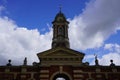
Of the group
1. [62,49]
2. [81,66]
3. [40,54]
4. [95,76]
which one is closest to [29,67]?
[40,54]

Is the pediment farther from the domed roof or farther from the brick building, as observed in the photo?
the domed roof

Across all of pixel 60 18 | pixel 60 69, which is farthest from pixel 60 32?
pixel 60 69

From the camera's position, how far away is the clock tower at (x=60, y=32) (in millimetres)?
47619

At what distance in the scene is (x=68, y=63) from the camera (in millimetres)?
41719

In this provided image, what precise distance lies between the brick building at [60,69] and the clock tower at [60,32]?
5478mm

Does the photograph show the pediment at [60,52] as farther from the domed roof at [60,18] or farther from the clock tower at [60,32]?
the domed roof at [60,18]

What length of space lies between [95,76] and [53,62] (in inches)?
314

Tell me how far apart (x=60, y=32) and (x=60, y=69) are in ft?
33.6

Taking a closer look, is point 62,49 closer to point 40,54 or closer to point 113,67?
point 40,54

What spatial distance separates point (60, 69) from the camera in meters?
41.4

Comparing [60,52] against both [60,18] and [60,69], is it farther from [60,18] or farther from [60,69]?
[60,18]

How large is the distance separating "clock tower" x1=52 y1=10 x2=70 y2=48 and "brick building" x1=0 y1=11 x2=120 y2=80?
5478mm

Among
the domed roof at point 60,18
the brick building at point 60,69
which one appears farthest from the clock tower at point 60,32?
the brick building at point 60,69

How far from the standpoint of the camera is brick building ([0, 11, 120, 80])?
41.2m
